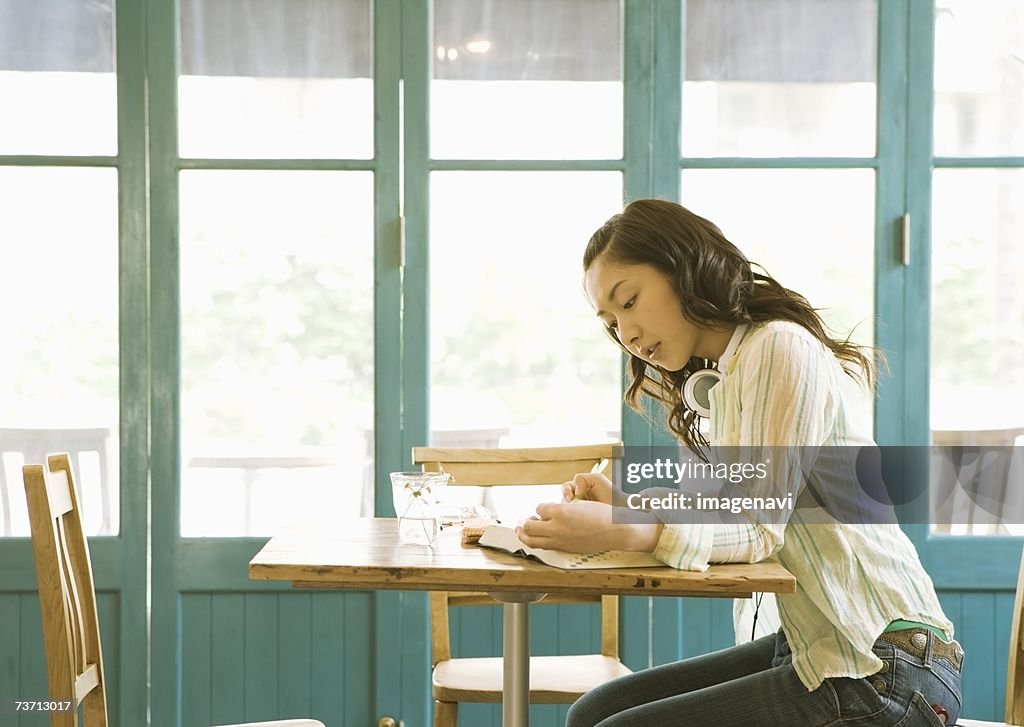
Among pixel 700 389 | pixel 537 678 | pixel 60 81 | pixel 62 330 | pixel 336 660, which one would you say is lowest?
pixel 336 660

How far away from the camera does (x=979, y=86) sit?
267 centimetres

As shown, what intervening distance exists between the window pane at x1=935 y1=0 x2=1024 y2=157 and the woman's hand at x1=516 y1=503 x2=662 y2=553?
175 cm

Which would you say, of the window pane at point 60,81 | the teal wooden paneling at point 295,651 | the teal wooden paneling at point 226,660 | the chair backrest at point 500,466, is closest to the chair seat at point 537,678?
the chair backrest at point 500,466

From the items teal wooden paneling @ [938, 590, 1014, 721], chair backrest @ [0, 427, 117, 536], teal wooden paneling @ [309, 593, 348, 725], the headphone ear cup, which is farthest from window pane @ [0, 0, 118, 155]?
teal wooden paneling @ [938, 590, 1014, 721]

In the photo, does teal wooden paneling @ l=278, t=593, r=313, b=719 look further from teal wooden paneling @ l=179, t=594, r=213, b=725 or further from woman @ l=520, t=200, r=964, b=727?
woman @ l=520, t=200, r=964, b=727

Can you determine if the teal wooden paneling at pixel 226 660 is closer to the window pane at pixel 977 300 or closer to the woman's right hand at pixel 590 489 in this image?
the woman's right hand at pixel 590 489

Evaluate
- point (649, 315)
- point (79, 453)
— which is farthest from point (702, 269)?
point (79, 453)

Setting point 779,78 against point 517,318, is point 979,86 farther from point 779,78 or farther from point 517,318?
point 517,318

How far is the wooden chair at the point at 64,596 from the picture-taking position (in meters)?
1.51

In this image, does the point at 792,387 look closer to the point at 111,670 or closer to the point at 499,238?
the point at 499,238

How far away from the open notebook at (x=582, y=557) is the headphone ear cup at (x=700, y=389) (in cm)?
34

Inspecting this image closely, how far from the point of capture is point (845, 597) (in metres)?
1.37

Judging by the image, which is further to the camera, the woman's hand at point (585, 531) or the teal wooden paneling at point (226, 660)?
the teal wooden paneling at point (226, 660)

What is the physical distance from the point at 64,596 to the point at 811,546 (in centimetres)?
107
